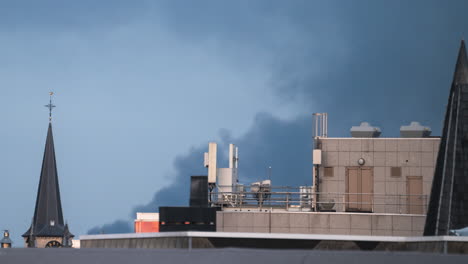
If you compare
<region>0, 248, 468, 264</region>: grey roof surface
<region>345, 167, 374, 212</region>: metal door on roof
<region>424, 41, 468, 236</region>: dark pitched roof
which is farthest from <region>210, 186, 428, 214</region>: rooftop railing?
<region>0, 248, 468, 264</region>: grey roof surface

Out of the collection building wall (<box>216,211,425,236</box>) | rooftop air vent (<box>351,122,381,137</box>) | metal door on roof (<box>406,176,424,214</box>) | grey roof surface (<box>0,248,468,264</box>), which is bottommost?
building wall (<box>216,211,425,236</box>)

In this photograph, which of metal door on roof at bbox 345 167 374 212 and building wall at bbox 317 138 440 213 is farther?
metal door on roof at bbox 345 167 374 212

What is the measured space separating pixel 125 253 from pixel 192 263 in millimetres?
661

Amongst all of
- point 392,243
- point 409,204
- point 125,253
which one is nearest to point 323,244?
point 392,243

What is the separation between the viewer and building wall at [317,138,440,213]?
53812 mm

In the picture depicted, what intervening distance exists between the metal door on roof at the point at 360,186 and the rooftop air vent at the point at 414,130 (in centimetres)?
343

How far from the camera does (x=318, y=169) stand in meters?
54.8

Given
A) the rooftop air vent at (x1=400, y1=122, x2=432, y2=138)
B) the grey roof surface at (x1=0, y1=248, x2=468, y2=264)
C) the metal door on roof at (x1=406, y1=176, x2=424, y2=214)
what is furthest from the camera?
the rooftop air vent at (x1=400, y1=122, x2=432, y2=138)

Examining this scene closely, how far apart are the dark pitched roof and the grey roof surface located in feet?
77.4

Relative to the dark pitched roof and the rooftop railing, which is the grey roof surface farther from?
the rooftop railing

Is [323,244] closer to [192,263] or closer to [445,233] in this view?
[445,233]

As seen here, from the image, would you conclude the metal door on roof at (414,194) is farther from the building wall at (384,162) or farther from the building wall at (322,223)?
the building wall at (322,223)

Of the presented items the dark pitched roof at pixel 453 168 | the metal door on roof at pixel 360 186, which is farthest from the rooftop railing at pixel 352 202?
the dark pitched roof at pixel 453 168

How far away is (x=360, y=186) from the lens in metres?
54.4
